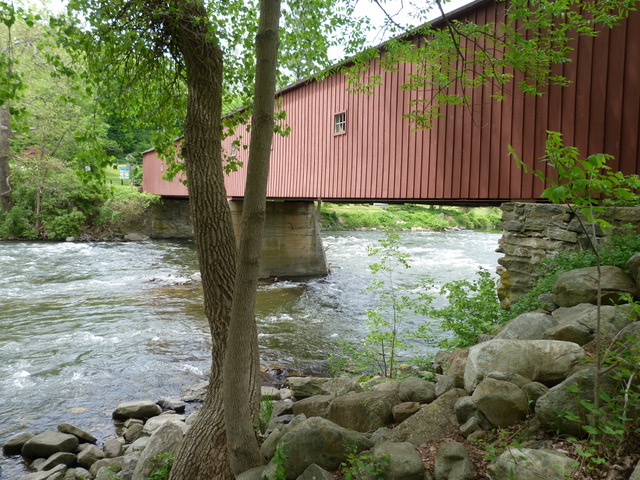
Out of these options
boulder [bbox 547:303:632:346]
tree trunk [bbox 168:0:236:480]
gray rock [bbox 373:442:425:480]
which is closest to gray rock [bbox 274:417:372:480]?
gray rock [bbox 373:442:425:480]

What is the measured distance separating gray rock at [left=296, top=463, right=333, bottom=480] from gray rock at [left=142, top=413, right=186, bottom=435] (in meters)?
2.54

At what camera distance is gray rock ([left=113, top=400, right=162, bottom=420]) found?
5047 mm

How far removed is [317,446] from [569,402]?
1.35m

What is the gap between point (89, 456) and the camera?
4.14 meters

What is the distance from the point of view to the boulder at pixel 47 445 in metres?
4.20

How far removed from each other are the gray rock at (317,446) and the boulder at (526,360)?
2.78 feet

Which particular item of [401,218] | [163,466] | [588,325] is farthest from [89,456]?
[401,218]

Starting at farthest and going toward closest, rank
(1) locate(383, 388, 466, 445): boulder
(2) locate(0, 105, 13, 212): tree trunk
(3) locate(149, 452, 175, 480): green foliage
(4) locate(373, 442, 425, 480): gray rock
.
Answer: (2) locate(0, 105, 13, 212): tree trunk, (3) locate(149, 452, 175, 480): green foliage, (1) locate(383, 388, 466, 445): boulder, (4) locate(373, 442, 425, 480): gray rock

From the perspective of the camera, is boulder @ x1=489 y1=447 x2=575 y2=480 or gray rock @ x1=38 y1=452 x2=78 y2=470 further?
gray rock @ x1=38 y1=452 x2=78 y2=470

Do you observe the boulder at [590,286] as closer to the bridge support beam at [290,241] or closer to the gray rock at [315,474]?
the gray rock at [315,474]

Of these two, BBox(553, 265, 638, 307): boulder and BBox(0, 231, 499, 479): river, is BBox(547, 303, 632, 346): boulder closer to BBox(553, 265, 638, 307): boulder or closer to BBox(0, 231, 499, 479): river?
BBox(553, 265, 638, 307): boulder

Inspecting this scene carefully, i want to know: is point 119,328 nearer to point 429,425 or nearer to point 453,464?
point 429,425

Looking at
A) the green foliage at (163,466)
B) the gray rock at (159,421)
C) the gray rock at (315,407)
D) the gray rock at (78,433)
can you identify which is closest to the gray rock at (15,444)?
the gray rock at (78,433)

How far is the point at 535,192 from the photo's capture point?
5.84 metres
